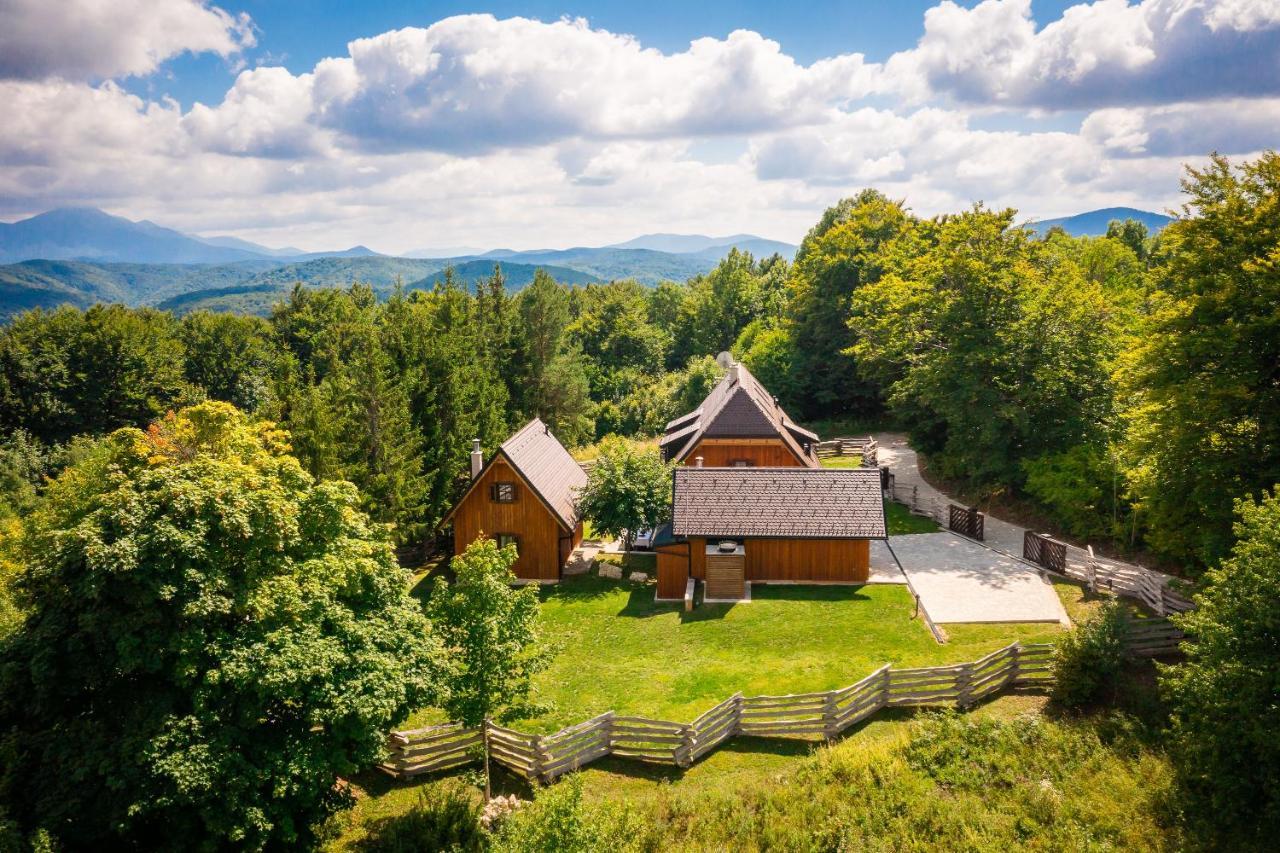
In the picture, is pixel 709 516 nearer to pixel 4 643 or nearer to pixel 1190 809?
pixel 1190 809

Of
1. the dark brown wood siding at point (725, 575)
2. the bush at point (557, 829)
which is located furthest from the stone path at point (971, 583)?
the bush at point (557, 829)

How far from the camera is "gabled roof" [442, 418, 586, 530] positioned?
28.3 metres

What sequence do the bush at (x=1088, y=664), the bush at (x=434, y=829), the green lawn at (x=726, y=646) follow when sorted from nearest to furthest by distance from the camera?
the bush at (x=434, y=829)
the bush at (x=1088, y=664)
the green lawn at (x=726, y=646)

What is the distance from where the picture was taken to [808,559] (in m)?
26.4

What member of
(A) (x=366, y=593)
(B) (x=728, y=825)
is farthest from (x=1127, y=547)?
(A) (x=366, y=593)

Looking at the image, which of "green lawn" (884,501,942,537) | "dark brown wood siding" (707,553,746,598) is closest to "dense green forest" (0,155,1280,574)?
"green lawn" (884,501,942,537)

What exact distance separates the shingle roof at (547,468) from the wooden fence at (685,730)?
40.0 feet

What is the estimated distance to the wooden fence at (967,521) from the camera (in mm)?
29719

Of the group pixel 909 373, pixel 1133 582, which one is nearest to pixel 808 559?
pixel 1133 582

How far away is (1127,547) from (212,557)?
1131 inches

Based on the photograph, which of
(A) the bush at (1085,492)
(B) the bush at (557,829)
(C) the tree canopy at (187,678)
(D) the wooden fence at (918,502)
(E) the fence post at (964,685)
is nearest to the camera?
(C) the tree canopy at (187,678)

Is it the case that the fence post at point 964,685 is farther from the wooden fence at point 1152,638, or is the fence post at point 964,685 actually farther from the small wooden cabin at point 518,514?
the small wooden cabin at point 518,514

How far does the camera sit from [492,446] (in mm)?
37906

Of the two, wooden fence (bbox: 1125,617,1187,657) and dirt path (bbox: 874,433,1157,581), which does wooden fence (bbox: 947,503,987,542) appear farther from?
wooden fence (bbox: 1125,617,1187,657)
